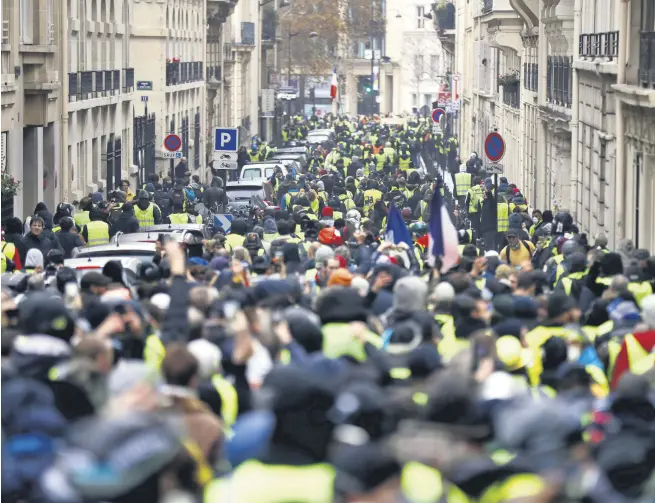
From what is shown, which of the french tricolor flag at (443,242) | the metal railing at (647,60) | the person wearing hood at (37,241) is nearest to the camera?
the french tricolor flag at (443,242)

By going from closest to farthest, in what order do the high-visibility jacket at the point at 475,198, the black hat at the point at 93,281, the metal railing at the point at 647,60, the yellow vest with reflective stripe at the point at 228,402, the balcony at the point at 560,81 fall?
the yellow vest with reflective stripe at the point at 228,402 < the black hat at the point at 93,281 < the metal railing at the point at 647,60 < the high-visibility jacket at the point at 475,198 < the balcony at the point at 560,81

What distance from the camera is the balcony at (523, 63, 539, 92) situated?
40281mm

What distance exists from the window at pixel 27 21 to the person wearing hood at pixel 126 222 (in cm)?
704

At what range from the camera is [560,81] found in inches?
1384

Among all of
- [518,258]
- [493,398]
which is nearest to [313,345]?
[493,398]

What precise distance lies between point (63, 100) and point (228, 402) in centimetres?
2535

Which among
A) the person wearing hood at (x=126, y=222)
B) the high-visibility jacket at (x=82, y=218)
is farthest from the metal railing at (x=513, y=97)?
the person wearing hood at (x=126, y=222)

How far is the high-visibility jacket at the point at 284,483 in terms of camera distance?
Result: 20.5 ft

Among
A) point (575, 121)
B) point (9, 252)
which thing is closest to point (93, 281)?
point (9, 252)

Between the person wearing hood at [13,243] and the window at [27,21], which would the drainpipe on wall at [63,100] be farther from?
the person wearing hood at [13,243]

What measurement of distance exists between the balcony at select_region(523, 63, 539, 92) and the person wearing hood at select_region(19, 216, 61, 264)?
69.0ft

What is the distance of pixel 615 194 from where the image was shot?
86.5 feet

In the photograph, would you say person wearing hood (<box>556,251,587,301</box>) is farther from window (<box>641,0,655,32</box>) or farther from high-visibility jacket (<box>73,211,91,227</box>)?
high-visibility jacket (<box>73,211,91,227</box>)

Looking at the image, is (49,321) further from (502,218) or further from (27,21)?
(27,21)
